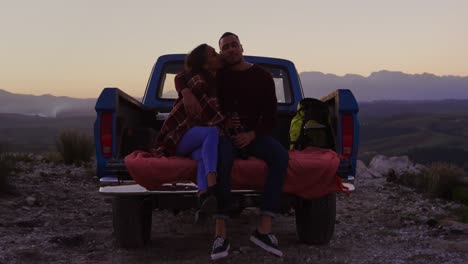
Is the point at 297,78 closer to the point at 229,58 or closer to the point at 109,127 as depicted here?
the point at 229,58

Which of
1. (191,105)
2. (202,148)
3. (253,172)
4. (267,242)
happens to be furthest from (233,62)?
Answer: (267,242)

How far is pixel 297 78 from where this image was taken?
277 inches

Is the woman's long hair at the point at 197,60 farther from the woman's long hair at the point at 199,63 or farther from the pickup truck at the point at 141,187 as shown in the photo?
the pickup truck at the point at 141,187

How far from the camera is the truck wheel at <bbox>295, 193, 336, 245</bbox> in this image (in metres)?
5.23

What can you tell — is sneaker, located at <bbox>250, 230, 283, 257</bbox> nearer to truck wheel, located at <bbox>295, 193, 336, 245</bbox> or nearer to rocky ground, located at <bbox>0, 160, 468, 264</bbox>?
rocky ground, located at <bbox>0, 160, 468, 264</bbox>

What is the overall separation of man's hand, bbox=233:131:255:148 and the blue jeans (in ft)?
0.63

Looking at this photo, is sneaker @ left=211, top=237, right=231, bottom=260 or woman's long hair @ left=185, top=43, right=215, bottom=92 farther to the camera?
woman's long hair @ left=185, top=43, right=215, bottom=92

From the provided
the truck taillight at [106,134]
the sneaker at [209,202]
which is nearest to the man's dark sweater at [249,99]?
the sneaker at [209,202]

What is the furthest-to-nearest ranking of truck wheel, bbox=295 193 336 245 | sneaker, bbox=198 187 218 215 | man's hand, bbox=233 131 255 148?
truck wheel, bbox=295 193 336 245
man's hand, bbox=233 131 255 148
sneaker, bbox=198 187 218 215

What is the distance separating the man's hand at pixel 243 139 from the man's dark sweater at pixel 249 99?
5.4 inches

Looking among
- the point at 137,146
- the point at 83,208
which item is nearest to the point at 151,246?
the point at 137,146

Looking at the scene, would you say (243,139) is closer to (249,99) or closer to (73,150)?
(249,99)

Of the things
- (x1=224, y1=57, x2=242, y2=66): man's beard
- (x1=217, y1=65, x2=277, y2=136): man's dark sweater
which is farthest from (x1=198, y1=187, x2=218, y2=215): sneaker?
(x1=224, y1=57, x2=242, y2=66): man's beard

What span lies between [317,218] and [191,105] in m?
1.54
